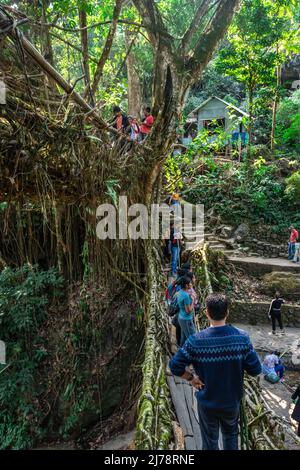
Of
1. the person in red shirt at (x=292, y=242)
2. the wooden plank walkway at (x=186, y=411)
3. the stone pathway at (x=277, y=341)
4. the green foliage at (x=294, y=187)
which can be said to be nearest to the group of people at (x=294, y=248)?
the person in red shirt at (x=292, y=242)

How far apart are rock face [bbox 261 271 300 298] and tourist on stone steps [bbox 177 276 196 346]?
621cm

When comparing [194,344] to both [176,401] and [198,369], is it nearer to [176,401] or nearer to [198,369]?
[198,369]

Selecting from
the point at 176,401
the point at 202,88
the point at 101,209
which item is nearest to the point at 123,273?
the point at 101,209

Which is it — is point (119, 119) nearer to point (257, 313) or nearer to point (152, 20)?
point (152, 20)

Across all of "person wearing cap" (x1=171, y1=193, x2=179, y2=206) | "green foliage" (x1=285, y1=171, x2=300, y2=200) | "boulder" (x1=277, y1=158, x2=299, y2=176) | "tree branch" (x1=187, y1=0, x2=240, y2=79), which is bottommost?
"person wearing cap" (x1=171, y1=193, x2=179, y2=206)

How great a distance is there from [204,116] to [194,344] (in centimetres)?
1489

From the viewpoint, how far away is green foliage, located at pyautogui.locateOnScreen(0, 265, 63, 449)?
5.11m

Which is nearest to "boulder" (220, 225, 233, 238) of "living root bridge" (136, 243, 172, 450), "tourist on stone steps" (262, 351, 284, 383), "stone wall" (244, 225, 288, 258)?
"stone wall" (244, 225, 288, 258)

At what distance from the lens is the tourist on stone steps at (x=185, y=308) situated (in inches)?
150

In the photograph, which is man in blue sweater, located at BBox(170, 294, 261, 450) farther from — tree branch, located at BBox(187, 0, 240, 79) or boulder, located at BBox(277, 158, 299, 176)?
boulder, located at BBox(277, 158, 299, 176)

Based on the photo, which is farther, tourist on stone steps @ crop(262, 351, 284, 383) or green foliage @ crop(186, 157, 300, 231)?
green foliage @ crop(186, 157, 300, 231)

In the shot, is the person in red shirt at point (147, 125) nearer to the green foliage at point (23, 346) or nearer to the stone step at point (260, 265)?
the green foliage at point (23, 346)

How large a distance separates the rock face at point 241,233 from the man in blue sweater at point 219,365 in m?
10.0
